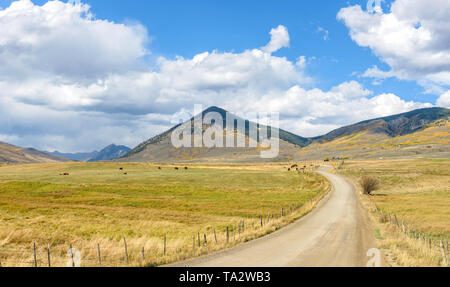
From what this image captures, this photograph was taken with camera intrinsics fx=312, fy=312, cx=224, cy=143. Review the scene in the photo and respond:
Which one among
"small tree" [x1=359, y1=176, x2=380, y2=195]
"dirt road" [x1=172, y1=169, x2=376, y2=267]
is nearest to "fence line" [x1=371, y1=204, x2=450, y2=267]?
"dirt road" [x1=172, y1=169, x2=376, y2=267]

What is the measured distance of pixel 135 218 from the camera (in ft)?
133

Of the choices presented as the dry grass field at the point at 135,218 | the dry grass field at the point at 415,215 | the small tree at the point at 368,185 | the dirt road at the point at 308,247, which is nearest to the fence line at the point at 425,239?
the dry grass field at the point at 415,215

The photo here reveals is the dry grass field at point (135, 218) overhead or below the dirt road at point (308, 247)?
below

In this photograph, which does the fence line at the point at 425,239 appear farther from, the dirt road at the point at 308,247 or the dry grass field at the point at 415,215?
the dirt road at the point at 308,247

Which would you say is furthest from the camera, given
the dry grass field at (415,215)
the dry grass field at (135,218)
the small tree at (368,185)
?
the small tree at (368,185)

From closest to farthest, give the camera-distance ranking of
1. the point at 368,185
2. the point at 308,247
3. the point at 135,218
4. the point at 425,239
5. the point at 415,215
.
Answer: the point at 308,247 → the point at 425,239 → the point at 415,215 → the point at 135,218 → the point at 368,185

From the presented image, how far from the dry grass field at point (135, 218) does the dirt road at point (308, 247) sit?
63.6 inches

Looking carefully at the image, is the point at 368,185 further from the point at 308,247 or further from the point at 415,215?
the point at 308,247

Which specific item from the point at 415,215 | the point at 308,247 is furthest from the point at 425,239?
the point at 415,215

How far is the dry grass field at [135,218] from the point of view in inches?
816

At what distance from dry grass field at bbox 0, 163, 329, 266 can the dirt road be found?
1.62 metres

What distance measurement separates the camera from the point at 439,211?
4259 centimetres

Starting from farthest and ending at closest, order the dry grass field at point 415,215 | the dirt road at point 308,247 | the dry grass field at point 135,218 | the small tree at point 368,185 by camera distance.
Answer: the small tree at point 368,185
the dry grass field at point 135,218
the dry grass field at point 415,215
the dirt road at point 308,247

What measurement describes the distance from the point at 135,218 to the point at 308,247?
26.4 metres
